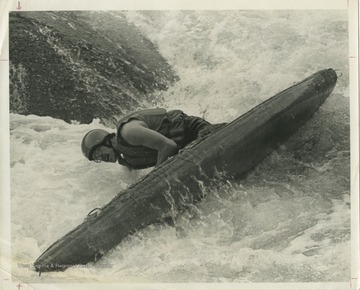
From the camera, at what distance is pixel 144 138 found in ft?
4.09

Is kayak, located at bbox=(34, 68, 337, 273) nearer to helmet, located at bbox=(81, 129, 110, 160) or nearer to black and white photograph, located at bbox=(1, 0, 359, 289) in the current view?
black and white photograph, located at bbox=(1, 0, 359, 289)

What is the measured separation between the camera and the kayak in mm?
1227

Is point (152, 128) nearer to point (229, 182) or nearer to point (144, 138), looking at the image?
point (144, 138)

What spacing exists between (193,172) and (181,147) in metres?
0.06

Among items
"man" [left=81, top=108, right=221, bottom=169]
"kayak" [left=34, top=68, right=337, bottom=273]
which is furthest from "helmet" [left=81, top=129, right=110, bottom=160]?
"kayak" [left=34, top=68, right=337, bottom=273]

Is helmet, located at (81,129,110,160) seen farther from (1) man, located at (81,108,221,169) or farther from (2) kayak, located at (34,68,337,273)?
(2) kayak, located at (34,68,337,273)

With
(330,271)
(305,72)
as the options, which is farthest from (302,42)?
(330,271)

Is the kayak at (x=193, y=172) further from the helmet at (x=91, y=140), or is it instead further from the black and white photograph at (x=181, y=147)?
the helmet at (x=91, y=140)

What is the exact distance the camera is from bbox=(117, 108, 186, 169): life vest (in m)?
1.26

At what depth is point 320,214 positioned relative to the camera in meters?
1.26

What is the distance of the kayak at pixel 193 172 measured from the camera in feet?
4.02

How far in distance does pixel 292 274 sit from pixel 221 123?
1.17ft

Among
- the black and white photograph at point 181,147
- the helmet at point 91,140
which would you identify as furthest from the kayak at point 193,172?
the helmet at point 91,140

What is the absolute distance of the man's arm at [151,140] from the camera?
1.25m
